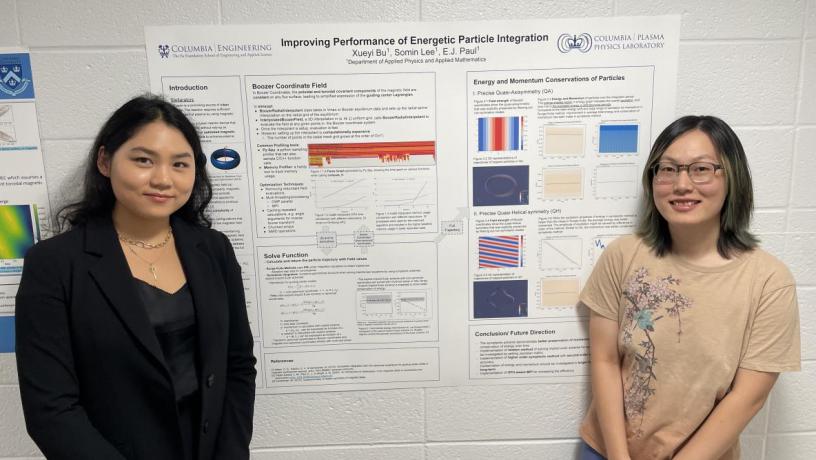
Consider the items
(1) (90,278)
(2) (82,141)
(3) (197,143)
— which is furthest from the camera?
(2) (82,141)

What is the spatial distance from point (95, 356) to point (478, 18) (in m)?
1.25

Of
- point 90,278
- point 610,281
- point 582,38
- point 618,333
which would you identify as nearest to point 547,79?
point 582,38

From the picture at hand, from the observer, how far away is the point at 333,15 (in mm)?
1337

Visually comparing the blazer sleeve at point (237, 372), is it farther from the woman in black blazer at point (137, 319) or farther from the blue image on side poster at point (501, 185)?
the blue image on side poster at point (501, 185)

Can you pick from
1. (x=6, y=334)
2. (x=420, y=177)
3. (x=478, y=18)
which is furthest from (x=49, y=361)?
(x=478, y=18)

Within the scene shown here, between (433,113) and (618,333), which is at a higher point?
(433,113)

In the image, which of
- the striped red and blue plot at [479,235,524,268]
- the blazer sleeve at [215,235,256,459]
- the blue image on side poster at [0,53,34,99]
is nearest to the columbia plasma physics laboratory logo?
the striped red and blue plot at [479,235,524,268]

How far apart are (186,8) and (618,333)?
148 cm

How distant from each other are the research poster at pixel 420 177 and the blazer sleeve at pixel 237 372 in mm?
150

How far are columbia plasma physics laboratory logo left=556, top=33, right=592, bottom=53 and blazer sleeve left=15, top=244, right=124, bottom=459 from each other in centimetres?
Result: 134

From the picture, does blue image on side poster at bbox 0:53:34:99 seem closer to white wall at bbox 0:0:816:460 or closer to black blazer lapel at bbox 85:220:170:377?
white wall at bbox 0:0:816:460

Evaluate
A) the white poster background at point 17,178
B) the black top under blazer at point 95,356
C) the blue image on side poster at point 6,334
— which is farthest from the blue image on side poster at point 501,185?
the blue image on side poster at point 6,334

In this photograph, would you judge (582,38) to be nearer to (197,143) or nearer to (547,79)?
(547,79)

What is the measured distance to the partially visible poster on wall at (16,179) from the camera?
1.32m
